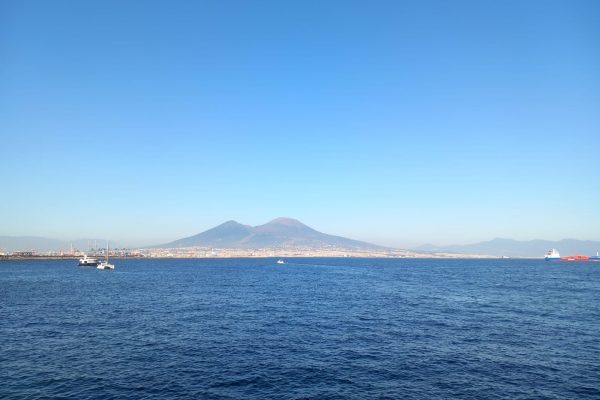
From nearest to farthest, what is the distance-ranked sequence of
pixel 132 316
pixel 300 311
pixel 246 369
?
pixel 246 369 < pixel 132 316 < pixel 300 311

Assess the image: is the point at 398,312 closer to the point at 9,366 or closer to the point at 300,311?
the point at 300,311

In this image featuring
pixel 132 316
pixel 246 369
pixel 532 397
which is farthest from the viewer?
pixel 132 316

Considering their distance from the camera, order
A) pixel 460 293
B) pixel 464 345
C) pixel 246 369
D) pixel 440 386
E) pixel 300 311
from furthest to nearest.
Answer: pixel 460 293 < pixel 300 311 < pixel 464 345 < pixel 246 369 < pixel 440 386

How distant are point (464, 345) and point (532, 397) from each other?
1466 centimetres

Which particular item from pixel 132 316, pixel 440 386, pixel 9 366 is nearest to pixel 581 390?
pixel 440 386

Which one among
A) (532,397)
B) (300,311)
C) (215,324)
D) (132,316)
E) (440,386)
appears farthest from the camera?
(300,311)

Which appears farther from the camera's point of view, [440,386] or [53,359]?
[53,359]

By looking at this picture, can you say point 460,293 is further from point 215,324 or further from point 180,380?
point 180,380

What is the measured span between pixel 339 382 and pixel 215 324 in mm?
29681

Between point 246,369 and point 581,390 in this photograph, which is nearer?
point 581,390

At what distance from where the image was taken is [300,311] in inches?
2761

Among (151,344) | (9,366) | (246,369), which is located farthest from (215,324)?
(9,366)

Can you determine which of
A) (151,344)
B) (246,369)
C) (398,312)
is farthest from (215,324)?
(398,312)

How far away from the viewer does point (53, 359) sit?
39.7 meters
